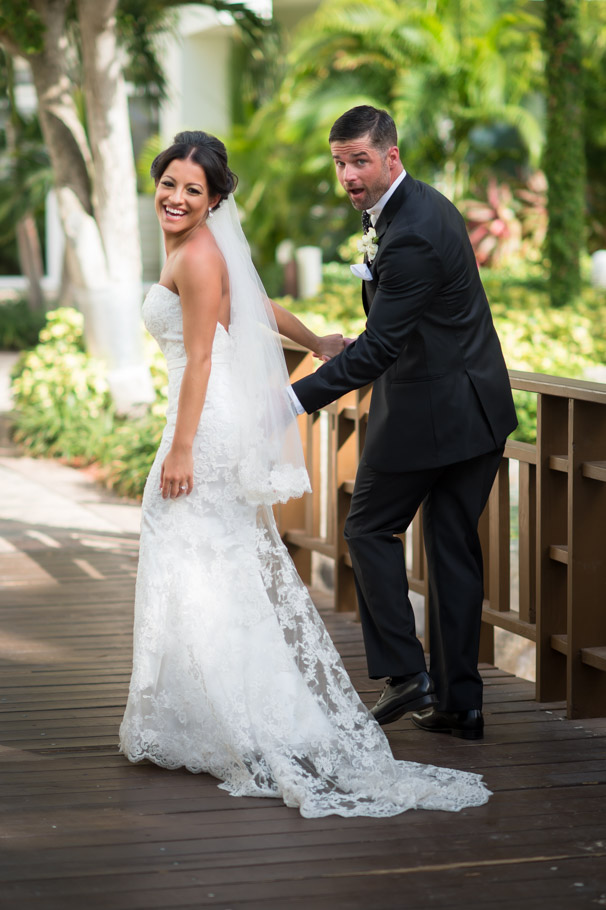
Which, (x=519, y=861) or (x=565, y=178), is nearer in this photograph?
(x=519, y=861)

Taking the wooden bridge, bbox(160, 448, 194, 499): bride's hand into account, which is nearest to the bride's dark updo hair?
bbox(160, 448, 194, 499): bride's hand

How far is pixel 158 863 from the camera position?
267 centimetres

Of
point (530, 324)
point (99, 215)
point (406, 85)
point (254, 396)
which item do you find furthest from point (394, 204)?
point (406, 85)

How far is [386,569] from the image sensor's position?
3.50 meters

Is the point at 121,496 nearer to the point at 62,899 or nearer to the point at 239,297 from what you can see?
the point at 239,297

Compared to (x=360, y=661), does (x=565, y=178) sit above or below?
above

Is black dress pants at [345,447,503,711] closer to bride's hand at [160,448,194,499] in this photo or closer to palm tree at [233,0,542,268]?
bride's hand at [160,448,194,499]

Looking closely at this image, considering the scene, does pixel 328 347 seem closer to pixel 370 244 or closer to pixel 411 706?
pixel 370 244

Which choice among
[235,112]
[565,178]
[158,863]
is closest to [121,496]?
[158,863]

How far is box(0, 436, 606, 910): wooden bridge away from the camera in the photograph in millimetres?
2523

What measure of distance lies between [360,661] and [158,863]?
5.96 feet

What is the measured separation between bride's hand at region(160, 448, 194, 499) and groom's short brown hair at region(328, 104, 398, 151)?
99cm

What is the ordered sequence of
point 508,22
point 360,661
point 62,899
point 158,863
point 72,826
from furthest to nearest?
1. point 508,22
2. point 360,661
3. point 72,826
4. point 158,863
5. point 62,899

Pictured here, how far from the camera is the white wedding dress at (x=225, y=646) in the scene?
320 cm
